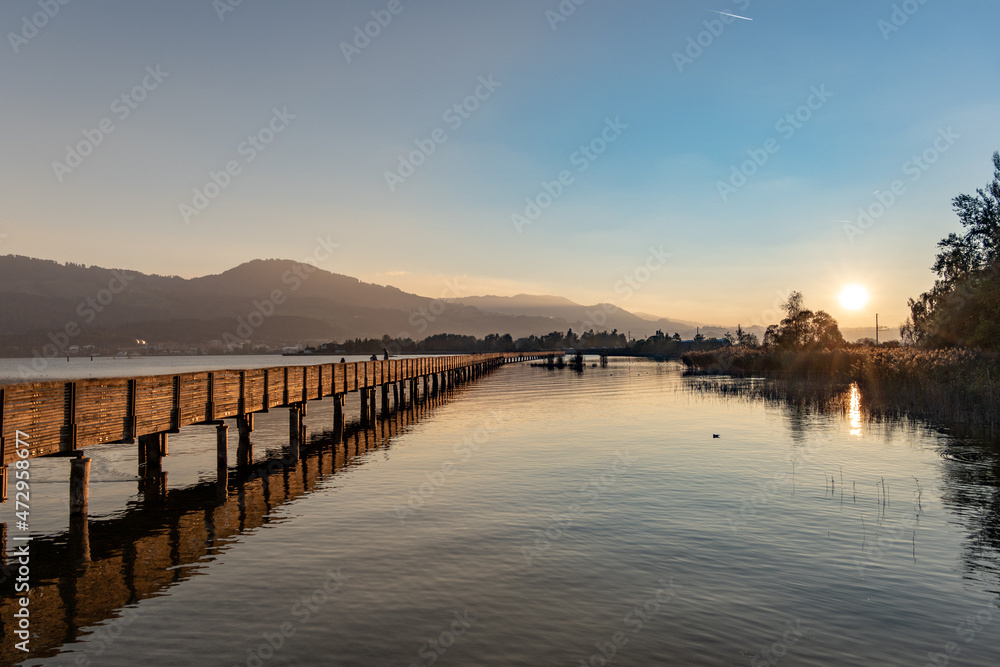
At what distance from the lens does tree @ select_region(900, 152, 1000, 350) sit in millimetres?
44375

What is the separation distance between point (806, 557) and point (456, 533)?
757 centimetres

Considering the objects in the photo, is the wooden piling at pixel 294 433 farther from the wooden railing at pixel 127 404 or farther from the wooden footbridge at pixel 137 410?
the wooden railing at pixel 127 404

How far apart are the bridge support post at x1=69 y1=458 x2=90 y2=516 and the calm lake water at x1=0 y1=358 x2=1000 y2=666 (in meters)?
0.65

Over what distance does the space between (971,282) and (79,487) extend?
5599 centimetres

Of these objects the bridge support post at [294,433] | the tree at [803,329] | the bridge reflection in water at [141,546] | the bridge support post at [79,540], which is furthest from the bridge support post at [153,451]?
the tree at [803,329]

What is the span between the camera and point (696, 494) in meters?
18.7

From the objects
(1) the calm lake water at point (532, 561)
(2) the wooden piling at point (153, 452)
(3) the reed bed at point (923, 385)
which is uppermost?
(3) the reed bed at point (923, 385)

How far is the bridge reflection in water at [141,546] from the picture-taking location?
1062 centimetres

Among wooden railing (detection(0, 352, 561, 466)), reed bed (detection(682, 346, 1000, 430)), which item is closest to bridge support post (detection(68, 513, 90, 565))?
wooden railing (detection(0, 352, 561, 466))

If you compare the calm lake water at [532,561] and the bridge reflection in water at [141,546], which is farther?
the bridge reflection in water at [141,546]

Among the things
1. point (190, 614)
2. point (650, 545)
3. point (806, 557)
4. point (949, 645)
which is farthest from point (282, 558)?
point (949, 645)

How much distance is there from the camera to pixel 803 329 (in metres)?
110

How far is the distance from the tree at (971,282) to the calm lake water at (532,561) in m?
24.3

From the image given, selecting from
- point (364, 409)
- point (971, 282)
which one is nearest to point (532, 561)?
point (364, 409)
